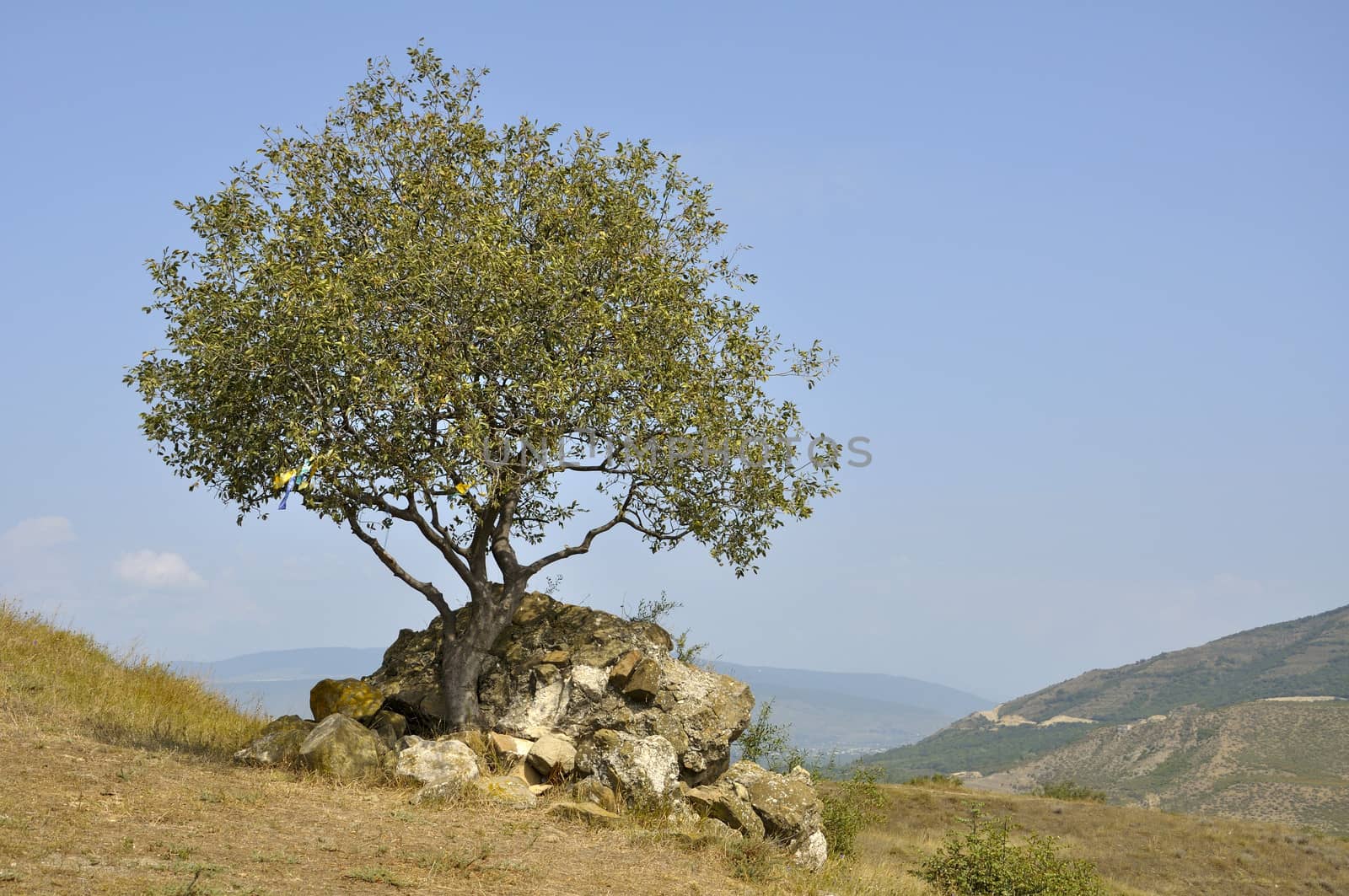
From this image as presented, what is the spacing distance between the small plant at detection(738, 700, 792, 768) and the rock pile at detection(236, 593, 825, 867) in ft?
19.7

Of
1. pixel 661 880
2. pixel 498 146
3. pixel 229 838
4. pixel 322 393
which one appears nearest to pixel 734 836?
pixel 661 880

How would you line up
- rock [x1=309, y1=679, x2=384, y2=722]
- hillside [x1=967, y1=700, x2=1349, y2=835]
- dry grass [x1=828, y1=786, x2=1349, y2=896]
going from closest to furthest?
rock [x1=309, y1=679, x2=384, y2=722]
dry grass [x1=828, y1=786, x2=1349, y2=896]
hillside [x1=967, y1=700, x2=1349, y2=835]

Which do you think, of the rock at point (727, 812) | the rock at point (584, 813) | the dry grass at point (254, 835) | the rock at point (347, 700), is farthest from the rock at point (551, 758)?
the rock at point (347, 700)

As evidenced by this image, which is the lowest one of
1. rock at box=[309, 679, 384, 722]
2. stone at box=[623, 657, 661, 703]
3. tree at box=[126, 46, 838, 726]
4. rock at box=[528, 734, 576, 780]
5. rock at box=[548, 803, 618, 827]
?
rock at box=[548, 803, 618, 827]

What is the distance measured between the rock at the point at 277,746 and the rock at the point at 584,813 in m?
5.37

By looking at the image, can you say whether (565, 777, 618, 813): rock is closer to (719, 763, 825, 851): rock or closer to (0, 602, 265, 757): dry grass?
(719, 763, 825, 851): rock

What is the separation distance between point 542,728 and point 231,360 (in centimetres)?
1028

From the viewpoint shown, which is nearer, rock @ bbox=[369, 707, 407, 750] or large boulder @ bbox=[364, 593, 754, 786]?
rock @ bbox=[369, 707, 407, 750]

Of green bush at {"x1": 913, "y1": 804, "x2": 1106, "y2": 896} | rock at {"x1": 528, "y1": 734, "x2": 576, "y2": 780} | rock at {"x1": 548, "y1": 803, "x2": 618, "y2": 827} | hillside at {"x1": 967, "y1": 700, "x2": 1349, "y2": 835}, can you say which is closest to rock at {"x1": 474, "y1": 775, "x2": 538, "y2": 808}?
rock at {"x1": 548, "y1": 803, "x2": 618, "y2": 827}

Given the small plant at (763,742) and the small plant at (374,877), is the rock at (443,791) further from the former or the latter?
the small plant at (763,742)

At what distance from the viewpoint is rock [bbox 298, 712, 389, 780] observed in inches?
785

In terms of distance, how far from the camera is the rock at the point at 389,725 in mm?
22686

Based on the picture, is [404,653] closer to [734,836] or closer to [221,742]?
[221,742]

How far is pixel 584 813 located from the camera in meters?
19.3
